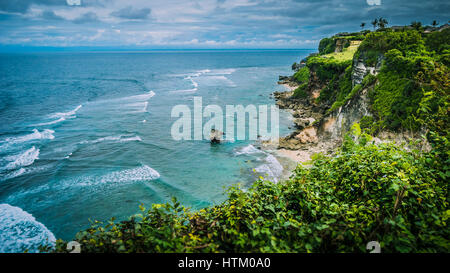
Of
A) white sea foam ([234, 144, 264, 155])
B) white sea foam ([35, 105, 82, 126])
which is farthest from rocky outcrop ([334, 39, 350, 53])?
white sea foam ([35, 105, 82, 126])

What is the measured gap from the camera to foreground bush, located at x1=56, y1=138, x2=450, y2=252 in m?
4.43

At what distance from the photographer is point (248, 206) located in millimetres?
5797

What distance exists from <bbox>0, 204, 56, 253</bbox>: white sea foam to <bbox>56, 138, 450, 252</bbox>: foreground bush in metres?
14.4

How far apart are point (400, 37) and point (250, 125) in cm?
2350

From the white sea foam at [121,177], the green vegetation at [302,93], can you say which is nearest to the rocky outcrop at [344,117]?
the white sea foam at [121,177]

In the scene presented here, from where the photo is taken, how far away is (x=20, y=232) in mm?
17141

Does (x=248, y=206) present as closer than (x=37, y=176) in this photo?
Yes

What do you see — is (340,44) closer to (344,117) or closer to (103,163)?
(344,117)

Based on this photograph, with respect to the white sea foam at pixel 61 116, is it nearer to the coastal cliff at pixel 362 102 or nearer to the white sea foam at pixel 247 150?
the white sea foam at pixel 247 150

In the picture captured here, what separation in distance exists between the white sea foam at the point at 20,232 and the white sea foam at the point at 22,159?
8379 millimetres

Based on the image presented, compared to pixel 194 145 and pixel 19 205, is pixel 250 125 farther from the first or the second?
pixel 19 205

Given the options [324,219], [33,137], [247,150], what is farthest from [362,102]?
[33,137]
